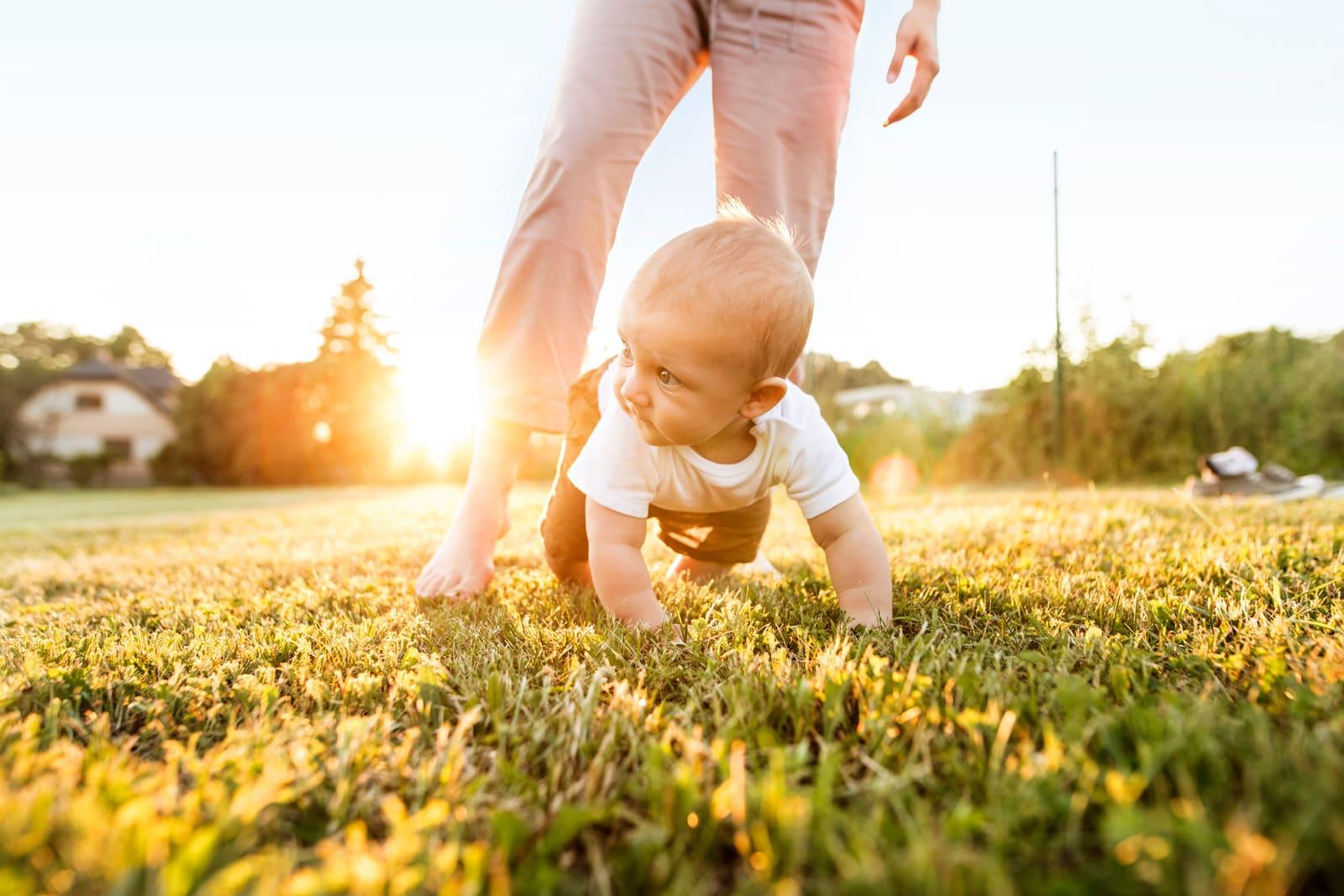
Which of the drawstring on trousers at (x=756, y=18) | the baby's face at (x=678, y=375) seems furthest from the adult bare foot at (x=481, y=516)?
the drawstring on trousers at (x=756, y=18)

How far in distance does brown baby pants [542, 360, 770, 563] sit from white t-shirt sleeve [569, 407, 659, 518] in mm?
270

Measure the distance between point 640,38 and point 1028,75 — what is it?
5.04m

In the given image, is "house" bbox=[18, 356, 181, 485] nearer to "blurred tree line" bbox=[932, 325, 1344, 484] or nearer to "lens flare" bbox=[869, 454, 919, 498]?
"lens flare" bbox=[869, 454, 919, 498]

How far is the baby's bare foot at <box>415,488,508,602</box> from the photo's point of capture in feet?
6.95

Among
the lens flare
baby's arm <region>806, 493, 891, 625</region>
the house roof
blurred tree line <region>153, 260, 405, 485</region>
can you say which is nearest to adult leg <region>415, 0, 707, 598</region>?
baby's arm <region>806, 493, 891, 625</region>

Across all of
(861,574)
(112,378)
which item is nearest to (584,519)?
(861,574)

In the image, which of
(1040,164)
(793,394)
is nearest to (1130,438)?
(1040,164)

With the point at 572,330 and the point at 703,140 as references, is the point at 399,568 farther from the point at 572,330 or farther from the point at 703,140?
the point at 703,140

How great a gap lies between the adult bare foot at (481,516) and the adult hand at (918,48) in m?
1.41

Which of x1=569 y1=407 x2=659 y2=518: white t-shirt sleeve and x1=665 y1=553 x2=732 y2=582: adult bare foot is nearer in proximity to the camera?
x1=569 y1=407 x2=659 y2=518: white t-shirt sleeve

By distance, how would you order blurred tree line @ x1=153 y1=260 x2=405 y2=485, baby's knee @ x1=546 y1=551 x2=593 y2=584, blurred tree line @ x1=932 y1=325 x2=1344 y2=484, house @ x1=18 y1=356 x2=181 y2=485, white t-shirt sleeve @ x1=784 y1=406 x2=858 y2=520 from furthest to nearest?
house @ x1=18 y1=356 x2=181 y2=485
blurred tree line @ x1=153 y1=260 x2=405 y2=485
blurred tree line @ x1=932 y1=325 x2=1344 y2=484
baby's knee @ x1=546 y1=551 x2=593 y2=584
white t-shirt sleeve @ x1=784 y1=406 x2=858 y2=520

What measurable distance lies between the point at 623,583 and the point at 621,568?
33 millimetres

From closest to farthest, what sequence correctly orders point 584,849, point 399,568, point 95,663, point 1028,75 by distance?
point 584,849 → point 95,663 → point 399,568 → point 1028,75

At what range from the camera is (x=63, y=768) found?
830mm
